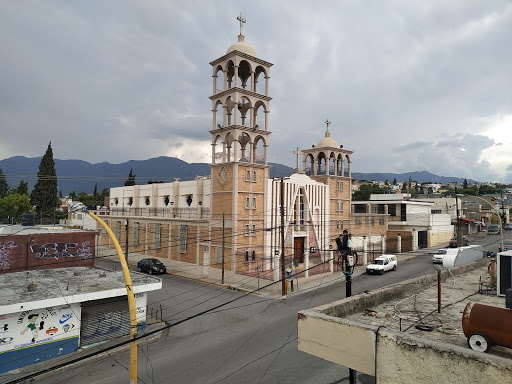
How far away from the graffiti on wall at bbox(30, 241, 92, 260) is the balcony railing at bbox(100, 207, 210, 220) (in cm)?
1335

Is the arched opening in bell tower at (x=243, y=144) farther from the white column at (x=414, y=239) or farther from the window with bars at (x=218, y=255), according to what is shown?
the white column at (x=414, y=239)

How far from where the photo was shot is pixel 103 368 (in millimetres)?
14688

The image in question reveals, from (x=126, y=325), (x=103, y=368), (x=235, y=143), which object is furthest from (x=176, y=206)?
(x=103, y=368)

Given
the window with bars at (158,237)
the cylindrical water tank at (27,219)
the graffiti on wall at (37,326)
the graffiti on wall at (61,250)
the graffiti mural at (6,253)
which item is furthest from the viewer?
the window with bars at (158,237)

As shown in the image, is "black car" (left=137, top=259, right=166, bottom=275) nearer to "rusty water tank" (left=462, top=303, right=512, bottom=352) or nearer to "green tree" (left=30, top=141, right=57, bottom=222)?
"rusty water tank" (left=462, top=303, right=512, bottom=352)

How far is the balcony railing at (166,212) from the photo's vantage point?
38469 mm

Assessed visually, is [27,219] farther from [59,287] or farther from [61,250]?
[59,287]

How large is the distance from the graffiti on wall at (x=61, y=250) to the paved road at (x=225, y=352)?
683cm

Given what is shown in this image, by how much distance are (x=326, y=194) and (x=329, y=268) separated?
30.6 feet

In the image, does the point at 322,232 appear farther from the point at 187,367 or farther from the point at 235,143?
the point at 187,367

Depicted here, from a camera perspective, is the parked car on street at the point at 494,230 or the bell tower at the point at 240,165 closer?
the bell tower at the point at 240,165

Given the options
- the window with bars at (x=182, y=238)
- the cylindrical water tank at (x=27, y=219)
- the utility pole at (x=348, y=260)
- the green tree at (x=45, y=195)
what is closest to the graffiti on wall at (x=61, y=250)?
the cylindrical water tank at (x=27, y=219)

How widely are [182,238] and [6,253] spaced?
18.8 meters

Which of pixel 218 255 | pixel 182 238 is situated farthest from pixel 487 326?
pixel 182 238
